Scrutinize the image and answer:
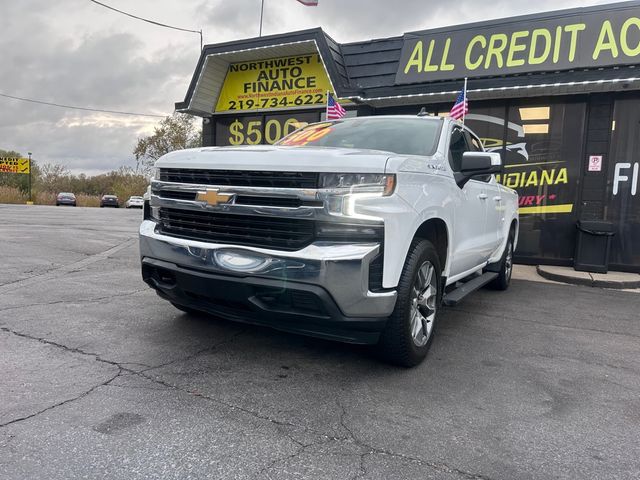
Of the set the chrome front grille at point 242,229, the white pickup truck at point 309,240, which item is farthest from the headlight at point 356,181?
the chrome front grille at point 242,229

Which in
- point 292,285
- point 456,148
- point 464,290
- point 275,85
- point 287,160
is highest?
point 275,85

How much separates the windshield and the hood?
1.01 m

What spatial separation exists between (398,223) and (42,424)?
2.31m

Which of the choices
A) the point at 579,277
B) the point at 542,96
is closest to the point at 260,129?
the point at 542,96

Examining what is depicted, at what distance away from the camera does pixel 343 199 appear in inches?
118

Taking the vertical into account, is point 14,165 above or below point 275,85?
below

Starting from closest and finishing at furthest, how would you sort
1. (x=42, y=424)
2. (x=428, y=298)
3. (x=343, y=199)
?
1. (x=42, y=424)
2. (x=343, y=199)
3. (x=428, y=298)

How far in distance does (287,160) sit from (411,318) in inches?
55.9

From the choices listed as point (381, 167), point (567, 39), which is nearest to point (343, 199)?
point (381, 167)

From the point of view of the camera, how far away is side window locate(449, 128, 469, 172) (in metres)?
4.39

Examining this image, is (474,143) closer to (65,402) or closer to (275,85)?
(65,402)

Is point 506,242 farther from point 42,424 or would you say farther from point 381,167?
point 42,424

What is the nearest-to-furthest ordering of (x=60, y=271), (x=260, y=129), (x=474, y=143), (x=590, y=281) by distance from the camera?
(x=474, y=143), (x=60, y=271), (x=590, y=281), (x=260, y=129)

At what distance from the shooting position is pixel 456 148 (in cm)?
466
